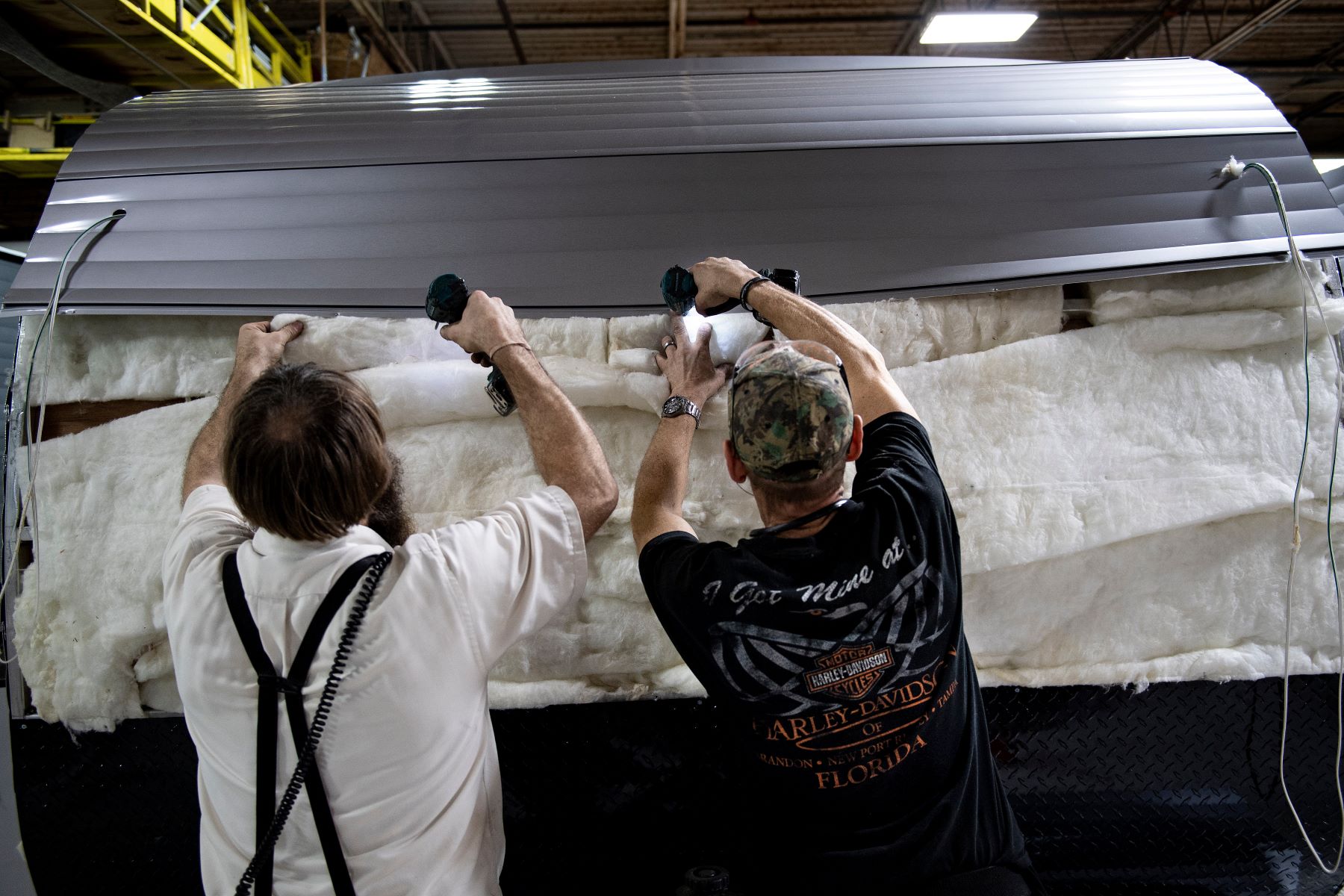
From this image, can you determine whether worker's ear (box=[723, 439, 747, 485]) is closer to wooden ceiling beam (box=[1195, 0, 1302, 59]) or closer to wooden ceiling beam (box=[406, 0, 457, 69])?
wooden ceiling beam (box=[406, 0, 457, 69])

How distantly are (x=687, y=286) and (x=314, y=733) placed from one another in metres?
0.91

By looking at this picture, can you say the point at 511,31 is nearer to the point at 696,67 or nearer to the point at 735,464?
the point at 696,67

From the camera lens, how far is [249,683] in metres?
0.94

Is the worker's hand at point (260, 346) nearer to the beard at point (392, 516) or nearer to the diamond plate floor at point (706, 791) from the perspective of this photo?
the beard at point (392, 516)

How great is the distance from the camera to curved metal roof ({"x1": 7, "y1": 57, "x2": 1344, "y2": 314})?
144 centimetres

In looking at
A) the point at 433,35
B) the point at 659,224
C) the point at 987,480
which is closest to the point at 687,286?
the point at 659,224

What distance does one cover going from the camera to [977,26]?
4102 mm

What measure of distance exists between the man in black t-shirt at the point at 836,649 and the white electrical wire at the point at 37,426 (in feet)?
3.88

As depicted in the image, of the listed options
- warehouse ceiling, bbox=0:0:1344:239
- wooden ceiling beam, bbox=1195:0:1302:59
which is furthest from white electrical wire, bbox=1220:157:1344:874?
wooden ceiling beam, bbox=1195:0:1302:59

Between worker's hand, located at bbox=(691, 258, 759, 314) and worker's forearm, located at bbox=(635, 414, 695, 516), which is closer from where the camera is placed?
worker's forearm, located at bbox=(635, 414, 695, 516)

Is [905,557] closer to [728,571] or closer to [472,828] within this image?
[728,571]

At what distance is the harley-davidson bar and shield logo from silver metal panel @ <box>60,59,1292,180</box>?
105 cm

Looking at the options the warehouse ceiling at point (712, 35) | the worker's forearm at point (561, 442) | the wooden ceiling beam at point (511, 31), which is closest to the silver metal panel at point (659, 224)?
the worker's forearm at point (561, 442)

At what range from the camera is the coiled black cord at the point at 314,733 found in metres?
0.90
